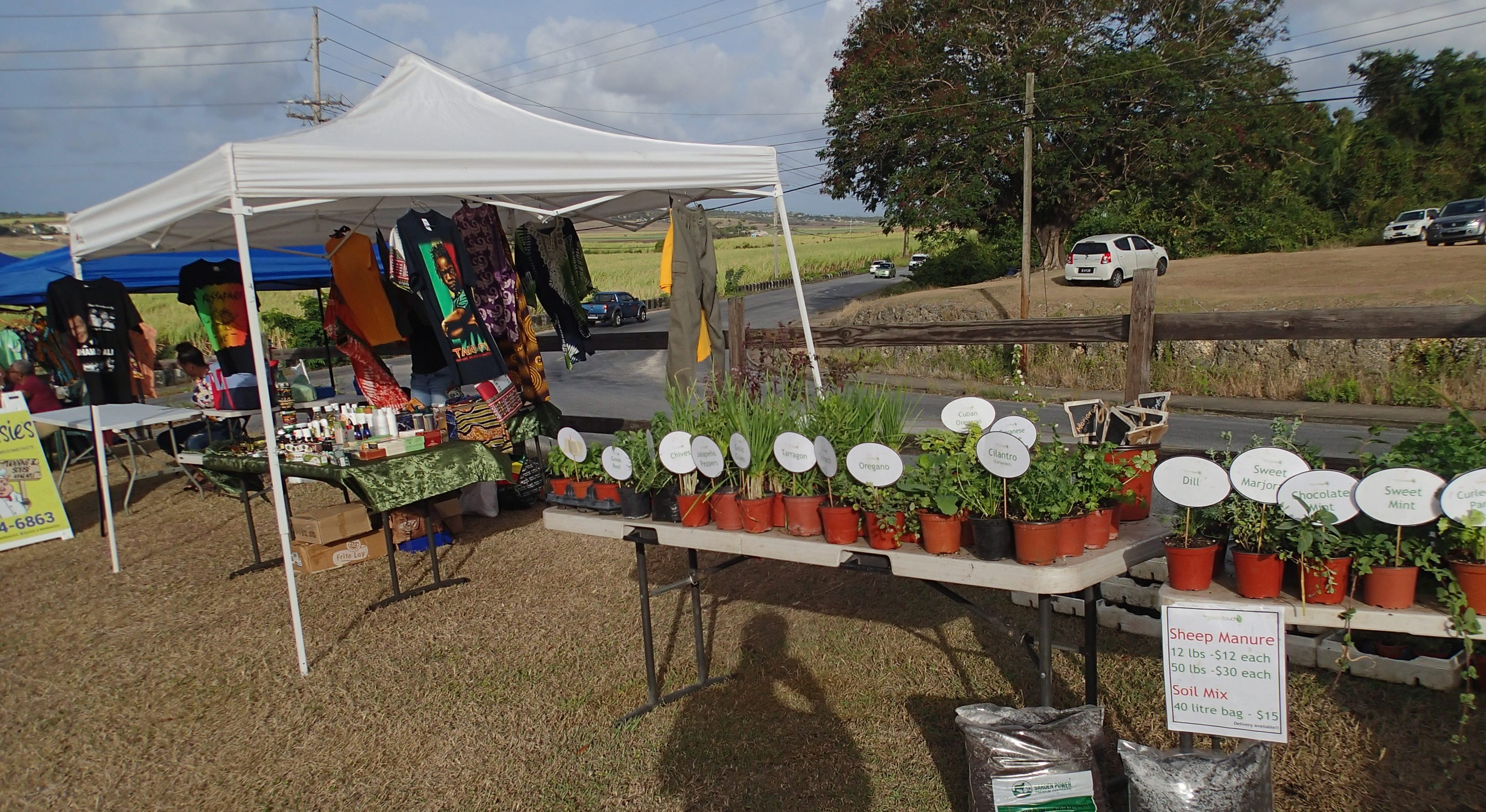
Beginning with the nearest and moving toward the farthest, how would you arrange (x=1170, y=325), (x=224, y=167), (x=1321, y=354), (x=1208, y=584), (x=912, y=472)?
1. (x=1208, y=584)
2. (x=912, y=472)
3. (x=224, y=167)
4. (x=1170, y=325)
5. (x=1321, y=354)

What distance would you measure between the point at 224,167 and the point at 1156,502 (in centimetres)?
530

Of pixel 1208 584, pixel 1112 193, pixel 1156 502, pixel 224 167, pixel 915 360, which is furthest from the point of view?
pixel 1112 193

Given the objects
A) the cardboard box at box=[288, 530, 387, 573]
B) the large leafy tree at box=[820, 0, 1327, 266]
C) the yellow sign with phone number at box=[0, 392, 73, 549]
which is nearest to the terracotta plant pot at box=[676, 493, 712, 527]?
the cardboard box at box=[288, 530, 387, 573]

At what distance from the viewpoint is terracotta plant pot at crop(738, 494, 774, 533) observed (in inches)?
115

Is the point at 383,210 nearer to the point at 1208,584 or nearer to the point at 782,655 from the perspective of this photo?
the point at 782,655

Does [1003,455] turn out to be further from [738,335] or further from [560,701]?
[738,335]

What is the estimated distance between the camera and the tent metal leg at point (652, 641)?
3.20 metres

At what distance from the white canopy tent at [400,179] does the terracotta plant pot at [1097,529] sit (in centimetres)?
222

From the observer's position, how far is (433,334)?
5.61 meters

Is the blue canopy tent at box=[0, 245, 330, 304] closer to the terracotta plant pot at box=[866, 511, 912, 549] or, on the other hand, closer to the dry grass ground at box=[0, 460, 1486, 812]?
the dry grass ground at box=[0, 460, 1486, 812]

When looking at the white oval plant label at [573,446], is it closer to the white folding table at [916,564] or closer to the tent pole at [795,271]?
the white folding table at [916,564]

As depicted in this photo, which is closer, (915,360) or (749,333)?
(749,333)

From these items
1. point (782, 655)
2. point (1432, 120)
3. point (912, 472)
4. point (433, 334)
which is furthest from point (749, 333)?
point (1432, 120)

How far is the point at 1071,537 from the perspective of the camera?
7.93 ft
